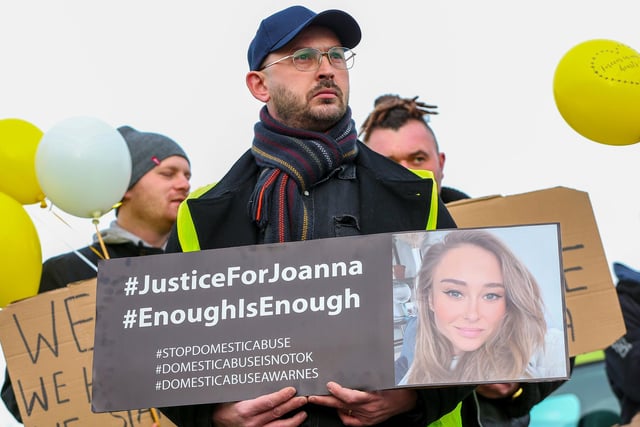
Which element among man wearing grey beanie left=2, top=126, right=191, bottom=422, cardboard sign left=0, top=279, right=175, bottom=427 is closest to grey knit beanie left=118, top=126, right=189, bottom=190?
man wearing grey beanie left=2, top=126, right=191, bottom=422

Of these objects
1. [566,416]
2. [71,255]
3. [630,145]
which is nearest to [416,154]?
[630,145]

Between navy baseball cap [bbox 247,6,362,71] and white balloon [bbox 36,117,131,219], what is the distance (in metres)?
1.20

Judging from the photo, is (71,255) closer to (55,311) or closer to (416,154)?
(55,311)

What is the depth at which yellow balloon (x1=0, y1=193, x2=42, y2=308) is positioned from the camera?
454 cm

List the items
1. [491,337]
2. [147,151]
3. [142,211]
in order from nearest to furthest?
[491,337], [142,211], [147,151]

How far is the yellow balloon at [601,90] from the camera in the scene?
431 cm

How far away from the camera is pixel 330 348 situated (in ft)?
9.61

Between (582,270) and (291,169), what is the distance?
1.36 meters

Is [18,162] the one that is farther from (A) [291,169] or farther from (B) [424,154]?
(A) [291,169]

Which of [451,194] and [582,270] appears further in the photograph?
[451,194]

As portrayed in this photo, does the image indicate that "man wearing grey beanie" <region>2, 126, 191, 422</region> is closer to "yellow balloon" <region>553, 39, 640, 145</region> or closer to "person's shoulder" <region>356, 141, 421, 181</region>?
"person's shoulder" <region>356, 141, 421, 181</region>

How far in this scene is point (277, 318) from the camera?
9.81 feet

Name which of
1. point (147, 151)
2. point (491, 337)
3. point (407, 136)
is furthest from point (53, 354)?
point (491, 337)

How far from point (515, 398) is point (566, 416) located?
10.7 ft
